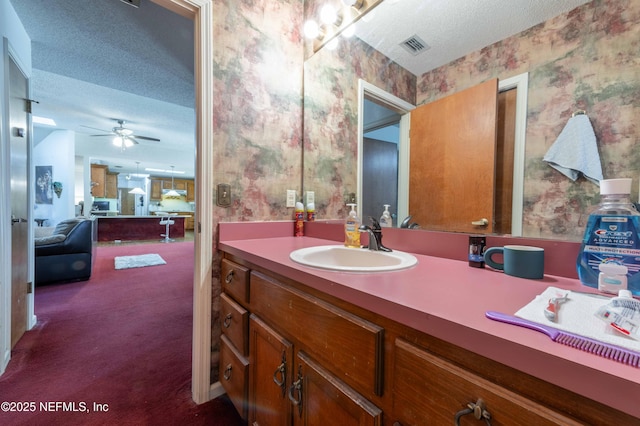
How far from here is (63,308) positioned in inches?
94.1

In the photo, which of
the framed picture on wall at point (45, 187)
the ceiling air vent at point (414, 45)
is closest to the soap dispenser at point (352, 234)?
the ceiling air vent at point (414, 45)

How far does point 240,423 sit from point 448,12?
1.98 meters

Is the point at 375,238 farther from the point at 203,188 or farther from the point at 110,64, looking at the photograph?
the point at 110,64

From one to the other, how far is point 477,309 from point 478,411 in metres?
0.15

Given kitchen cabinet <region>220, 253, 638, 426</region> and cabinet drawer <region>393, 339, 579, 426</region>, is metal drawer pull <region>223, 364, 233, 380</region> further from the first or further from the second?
cabinet drawer <region>393, 339, 579, 426</region>

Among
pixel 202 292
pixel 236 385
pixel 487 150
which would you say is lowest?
pixel 236 385

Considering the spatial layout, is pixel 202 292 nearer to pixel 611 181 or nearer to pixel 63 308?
pixel 611 181

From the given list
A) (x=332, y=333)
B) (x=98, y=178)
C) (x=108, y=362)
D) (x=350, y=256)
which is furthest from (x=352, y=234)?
(x=98, y=178)

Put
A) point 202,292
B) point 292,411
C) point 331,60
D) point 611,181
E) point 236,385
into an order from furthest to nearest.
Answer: point 331,60 < point 202,292 < point 236,385 < point 292,411 < point 611,181

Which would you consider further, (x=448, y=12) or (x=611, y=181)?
(x=448, y=12)

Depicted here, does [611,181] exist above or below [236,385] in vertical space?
above

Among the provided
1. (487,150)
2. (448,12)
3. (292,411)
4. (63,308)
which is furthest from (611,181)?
(63,308)

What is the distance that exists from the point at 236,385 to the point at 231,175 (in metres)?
0.98

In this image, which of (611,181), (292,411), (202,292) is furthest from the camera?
(202,292)
